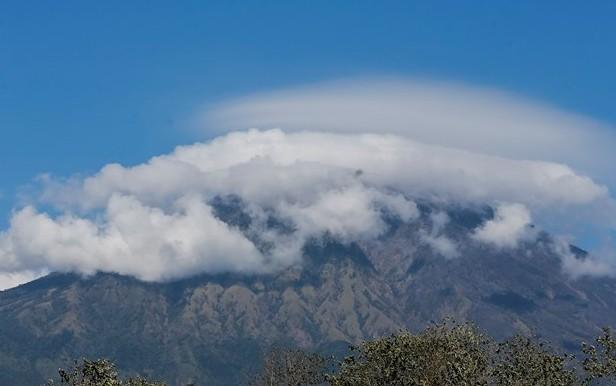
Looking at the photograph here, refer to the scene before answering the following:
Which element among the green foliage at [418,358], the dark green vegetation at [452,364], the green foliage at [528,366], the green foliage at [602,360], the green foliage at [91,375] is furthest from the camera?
the green foliage at [528,366]

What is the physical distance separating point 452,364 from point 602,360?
27731 mm

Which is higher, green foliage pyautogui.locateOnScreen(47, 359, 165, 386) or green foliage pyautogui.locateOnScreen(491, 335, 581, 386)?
green foliage pyautogui.locateOnScreen(491, 335, 581, 386)

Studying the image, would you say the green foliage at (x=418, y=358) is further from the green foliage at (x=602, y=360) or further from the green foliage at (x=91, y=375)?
the green foliage at (x=91, y=375)

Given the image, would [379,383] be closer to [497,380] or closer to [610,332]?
[497,380]

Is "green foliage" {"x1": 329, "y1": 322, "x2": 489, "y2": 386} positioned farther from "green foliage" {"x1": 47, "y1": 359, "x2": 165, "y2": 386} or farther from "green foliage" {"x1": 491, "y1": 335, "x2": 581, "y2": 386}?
"green foliage" {"x1": 47, "y1": 359, "x2": 165, "y2": 386}

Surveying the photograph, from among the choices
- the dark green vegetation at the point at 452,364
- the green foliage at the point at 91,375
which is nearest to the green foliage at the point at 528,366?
the dark green vegetation at the point at 452,364

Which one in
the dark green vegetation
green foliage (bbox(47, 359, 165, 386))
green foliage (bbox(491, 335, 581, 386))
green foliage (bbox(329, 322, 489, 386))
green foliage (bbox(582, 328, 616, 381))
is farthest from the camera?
green foliage (bbox(491, 335, 581, 386))

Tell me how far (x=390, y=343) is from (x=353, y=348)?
12.6 meters

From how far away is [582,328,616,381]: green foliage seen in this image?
144875 mm

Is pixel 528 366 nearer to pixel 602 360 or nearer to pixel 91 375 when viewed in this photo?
pixel 602 360

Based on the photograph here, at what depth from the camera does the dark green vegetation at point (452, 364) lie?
477ft

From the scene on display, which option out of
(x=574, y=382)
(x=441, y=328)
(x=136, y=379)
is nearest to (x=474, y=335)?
(x=441, y=328)

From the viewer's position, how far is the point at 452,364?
14200 cm

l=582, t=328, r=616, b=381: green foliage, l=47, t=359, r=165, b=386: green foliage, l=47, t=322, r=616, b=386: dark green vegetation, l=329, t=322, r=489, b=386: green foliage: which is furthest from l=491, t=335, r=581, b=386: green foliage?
l=47, t=359, r=165, b=386: green foliage
